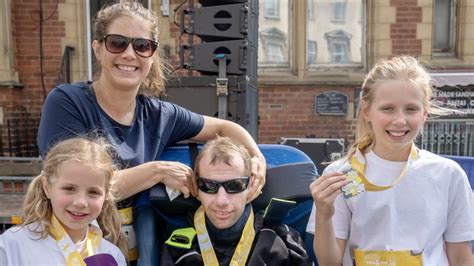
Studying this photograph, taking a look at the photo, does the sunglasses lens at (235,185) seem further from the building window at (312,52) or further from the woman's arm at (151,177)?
the building window at (312,52)

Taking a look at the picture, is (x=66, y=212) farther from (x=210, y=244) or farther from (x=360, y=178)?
(x=360, y=178)

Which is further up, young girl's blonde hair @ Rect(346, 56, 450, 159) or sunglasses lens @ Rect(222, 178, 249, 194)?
young girl's blonde hair @ Rect(346, 56, 450, 159)

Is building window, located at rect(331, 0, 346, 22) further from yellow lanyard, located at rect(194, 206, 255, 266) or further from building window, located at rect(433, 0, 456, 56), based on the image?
yellow lanyard, located at rect(194, 206, 255, 266)

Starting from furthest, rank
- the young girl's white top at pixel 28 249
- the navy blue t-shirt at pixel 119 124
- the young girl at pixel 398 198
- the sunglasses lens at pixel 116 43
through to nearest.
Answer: the sunglasses lens at pixel 116 43 → the navy blue t-shirt at pixel 119 124 → the young girl at pixel 398 198 → the young girl's white top at pixel 28 249

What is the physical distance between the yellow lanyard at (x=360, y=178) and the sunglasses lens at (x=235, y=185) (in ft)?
1.28

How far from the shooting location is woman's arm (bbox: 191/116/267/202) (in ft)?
6.10

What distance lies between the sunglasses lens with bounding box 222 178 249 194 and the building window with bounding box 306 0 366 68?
19.3 ft

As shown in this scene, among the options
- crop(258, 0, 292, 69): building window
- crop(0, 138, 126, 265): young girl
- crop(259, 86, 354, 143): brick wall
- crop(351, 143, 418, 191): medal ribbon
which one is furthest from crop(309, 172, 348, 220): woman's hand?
crop(258, 0, 292, 69): building window

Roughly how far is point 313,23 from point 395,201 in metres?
6.14

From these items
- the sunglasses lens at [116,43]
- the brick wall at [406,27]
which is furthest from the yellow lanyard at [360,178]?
the brick wall at [406,27]

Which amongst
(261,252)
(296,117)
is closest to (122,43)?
(261,252)

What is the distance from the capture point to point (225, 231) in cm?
179

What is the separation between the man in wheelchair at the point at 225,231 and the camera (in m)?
1.76

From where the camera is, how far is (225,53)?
14.6 feet
